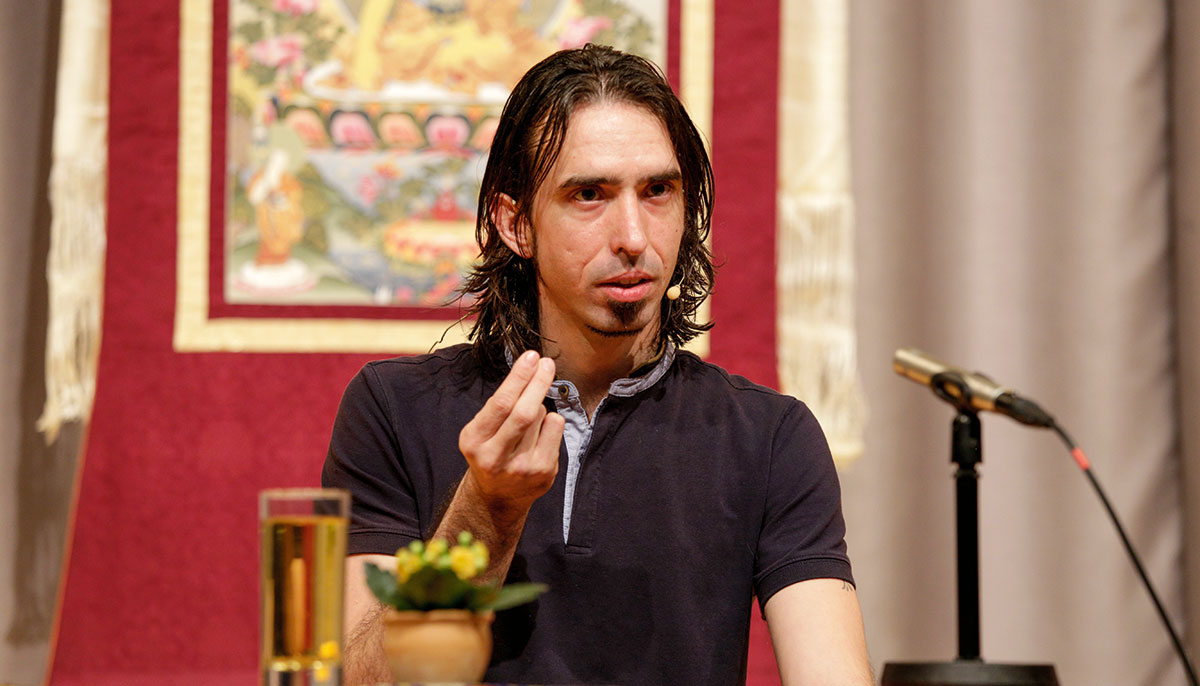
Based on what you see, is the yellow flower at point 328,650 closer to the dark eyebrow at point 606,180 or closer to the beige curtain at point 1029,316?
the dark eyebrow at point 606,180

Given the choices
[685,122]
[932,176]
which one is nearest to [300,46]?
[685,122]

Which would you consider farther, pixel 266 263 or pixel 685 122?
pixel 266 263

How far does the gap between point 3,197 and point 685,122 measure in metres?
1.31

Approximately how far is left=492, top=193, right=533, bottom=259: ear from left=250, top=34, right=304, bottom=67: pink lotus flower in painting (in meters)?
0.86

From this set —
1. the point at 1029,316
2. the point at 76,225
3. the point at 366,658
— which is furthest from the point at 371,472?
the point at 1029,316

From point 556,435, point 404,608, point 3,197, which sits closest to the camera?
point 404,608

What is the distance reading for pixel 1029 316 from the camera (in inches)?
87.8

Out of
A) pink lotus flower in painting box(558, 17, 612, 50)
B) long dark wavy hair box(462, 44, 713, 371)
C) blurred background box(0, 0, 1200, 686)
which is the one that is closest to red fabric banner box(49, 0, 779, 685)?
blurred background box(0, 0, 1200, 686)

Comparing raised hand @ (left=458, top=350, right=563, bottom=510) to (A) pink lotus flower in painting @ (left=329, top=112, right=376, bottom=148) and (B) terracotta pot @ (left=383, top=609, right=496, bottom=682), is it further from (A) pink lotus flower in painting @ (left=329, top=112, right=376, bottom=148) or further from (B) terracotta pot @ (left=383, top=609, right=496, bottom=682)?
(A) pink lotus flower in painting @ (left=329, top=112, right=376, bottom=148)

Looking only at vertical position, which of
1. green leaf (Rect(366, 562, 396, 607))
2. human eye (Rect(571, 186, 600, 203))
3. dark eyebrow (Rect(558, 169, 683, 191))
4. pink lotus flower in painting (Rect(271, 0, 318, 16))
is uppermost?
pink lotus flower in painting (Rect(271, 0, 318, 16))

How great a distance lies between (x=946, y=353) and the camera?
2223mm

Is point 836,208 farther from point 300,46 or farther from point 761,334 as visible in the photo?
point 300,46

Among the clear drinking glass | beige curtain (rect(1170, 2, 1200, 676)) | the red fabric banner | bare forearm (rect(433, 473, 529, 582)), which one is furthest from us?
the red fabric banner

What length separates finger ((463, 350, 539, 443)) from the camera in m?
1.05
